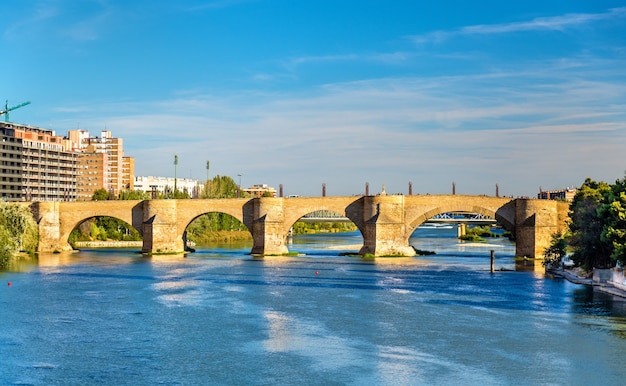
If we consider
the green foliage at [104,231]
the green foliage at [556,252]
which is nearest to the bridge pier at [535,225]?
the green foliage at [556,252]

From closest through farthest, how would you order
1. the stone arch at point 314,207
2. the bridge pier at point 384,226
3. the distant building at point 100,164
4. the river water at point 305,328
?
the river water at point 305,328 → the bridge pier at point 384,226 → the stone arch at point 314,207 → the distant building at point 100,164

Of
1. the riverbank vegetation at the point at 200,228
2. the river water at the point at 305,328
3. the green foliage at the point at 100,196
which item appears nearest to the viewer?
the river water at the point at 305,328

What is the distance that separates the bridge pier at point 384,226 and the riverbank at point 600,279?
15.1m

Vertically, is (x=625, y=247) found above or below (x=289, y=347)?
above

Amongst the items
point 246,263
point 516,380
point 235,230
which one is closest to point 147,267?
point 246,263

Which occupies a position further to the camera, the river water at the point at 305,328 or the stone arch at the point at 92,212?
the stone arch at the point at 92,212

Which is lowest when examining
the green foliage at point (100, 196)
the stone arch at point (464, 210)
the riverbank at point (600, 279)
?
the riverbank at point (600, 279)

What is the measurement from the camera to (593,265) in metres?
51.8

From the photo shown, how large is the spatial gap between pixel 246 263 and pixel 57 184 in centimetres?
8449

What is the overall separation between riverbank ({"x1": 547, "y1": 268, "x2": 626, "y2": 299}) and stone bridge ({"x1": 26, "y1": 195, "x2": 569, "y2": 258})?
11.4m

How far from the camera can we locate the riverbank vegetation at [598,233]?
44.9 meters

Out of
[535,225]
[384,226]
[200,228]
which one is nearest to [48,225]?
[200,228]

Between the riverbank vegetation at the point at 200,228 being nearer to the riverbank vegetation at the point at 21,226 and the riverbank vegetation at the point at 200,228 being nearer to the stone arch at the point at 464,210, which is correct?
the riverbank vegetation at the point at 21,226

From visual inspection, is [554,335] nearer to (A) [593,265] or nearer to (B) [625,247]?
(B) [625,247]
